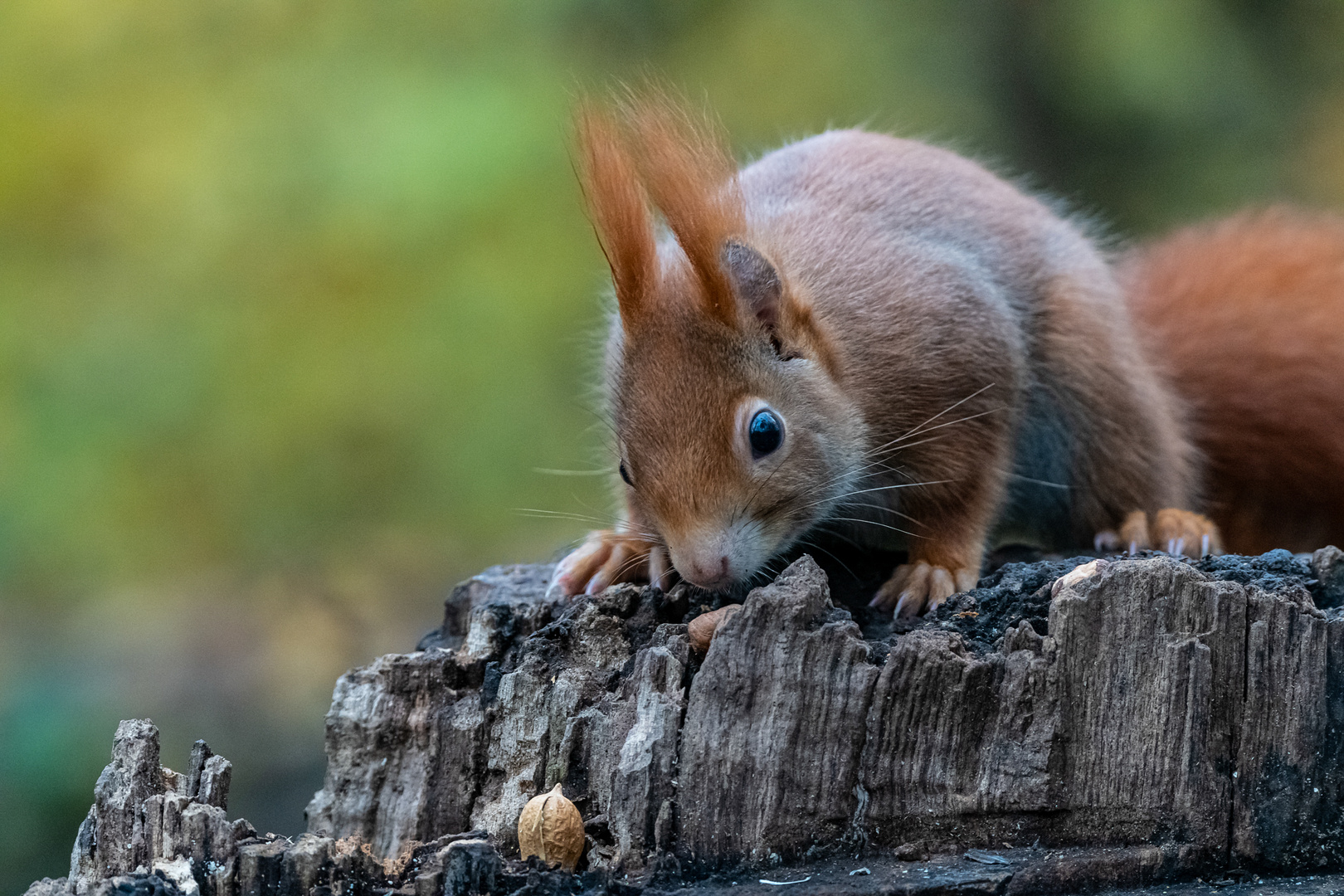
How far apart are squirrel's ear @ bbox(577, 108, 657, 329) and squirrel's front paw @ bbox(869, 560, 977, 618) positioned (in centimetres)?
52

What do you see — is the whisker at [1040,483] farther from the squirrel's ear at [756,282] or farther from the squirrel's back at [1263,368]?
the squirrel's ear at [756,282]

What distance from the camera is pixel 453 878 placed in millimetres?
1022

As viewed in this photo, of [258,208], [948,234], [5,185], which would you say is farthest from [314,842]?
[5,185]

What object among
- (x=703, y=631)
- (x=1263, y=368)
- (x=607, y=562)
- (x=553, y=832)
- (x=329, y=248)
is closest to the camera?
(x=553, y=832)

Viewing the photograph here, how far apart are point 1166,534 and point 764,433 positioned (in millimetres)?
738

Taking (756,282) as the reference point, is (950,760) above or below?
below

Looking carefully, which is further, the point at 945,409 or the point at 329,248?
the point at 329,248

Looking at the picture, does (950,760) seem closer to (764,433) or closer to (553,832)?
(553,832)

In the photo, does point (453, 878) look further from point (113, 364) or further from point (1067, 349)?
point (113, 364)

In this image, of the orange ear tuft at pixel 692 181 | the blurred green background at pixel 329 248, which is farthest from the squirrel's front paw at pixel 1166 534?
the blurred green background at pixel 329 248

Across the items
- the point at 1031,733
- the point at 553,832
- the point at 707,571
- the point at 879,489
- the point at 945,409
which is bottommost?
the point at 553,832

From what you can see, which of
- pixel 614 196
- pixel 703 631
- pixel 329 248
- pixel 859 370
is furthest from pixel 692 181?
pixel 329 248

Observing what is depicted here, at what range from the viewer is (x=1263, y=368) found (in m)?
2.12

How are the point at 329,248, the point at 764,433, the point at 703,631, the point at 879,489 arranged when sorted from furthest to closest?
the point at 329,248
the point at 879,489
the point at 764,433
the point at 703,631
